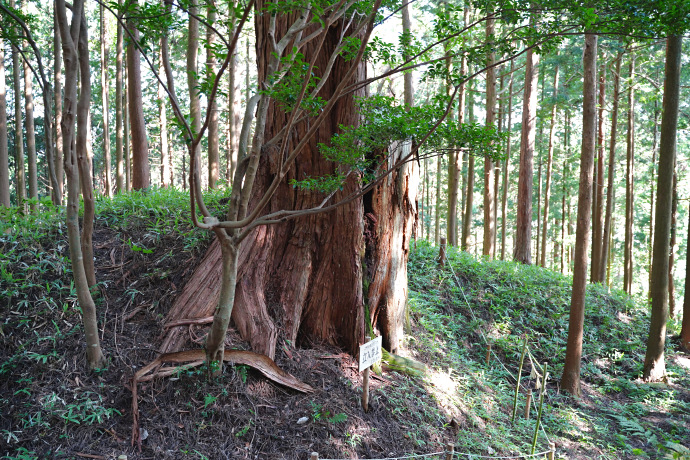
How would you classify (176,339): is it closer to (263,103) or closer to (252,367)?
(252,367)

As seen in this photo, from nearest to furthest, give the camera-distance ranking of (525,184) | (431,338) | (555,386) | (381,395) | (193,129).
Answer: (193,129), (381,395), (431,338), (555,386), (525,184)

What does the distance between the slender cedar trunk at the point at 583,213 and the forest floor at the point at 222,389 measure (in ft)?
1.74

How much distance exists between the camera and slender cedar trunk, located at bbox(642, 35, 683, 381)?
25.8 ft

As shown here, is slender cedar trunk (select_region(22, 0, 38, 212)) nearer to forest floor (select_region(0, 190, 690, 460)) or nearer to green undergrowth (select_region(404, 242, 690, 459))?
forest floor (select_region(0, 190, 690, 460))

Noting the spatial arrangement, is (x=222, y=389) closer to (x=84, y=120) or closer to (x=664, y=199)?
(x=84, y=120)

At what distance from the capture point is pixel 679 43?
7652mm

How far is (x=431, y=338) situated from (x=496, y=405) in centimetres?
137

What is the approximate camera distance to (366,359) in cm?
429

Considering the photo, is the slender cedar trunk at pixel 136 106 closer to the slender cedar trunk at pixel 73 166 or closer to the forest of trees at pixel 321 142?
the forest of trees at pixel 321 142

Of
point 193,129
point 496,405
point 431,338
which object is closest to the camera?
point 193,129

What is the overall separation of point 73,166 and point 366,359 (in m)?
3.06

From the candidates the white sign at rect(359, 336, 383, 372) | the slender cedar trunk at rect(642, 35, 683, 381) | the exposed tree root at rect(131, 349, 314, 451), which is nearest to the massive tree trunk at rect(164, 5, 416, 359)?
the exposed tree root at rect(131, 349, 314, 451)

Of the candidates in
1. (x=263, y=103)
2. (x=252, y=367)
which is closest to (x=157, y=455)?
(x=252, y=367)

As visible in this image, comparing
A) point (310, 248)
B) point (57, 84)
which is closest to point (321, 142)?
point (310, 248)
